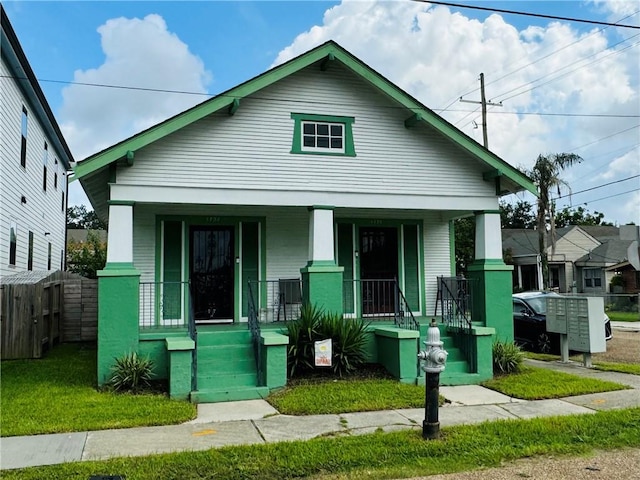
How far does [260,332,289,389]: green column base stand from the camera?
8.92 metres

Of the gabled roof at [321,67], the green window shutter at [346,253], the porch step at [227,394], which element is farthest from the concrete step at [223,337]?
the green window shutter at [346,253]

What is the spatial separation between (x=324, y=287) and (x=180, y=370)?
3325 mm

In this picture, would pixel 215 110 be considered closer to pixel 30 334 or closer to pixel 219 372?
pixel 219 372

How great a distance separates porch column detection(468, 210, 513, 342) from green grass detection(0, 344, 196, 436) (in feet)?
21.6

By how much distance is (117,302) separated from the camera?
9.36 meters

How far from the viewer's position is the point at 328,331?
9.70 meters

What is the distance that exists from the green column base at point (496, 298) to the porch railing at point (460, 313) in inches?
14.0

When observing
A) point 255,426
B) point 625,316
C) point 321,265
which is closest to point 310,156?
point 321,265

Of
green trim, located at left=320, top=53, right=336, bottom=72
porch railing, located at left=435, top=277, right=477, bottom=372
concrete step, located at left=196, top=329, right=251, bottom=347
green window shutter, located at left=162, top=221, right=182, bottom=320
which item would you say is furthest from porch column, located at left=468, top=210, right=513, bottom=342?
green window shutter, located at left=162, top=221, right=182, bottom=320

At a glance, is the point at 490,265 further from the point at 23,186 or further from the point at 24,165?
the point at 24,165

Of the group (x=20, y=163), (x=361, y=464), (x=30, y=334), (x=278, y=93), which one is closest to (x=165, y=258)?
(x=30, y=334)

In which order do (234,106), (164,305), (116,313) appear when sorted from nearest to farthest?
1. (116,313)
2. (234,106)
3. (164,305)

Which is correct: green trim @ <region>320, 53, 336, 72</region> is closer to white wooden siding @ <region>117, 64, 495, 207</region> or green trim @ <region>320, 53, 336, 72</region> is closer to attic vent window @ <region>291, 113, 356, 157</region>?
white wooden siding @ <region>117, 64, 495, 207</region>

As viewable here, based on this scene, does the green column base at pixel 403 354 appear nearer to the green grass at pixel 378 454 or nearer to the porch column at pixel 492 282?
the porch column at pixel 492 282
